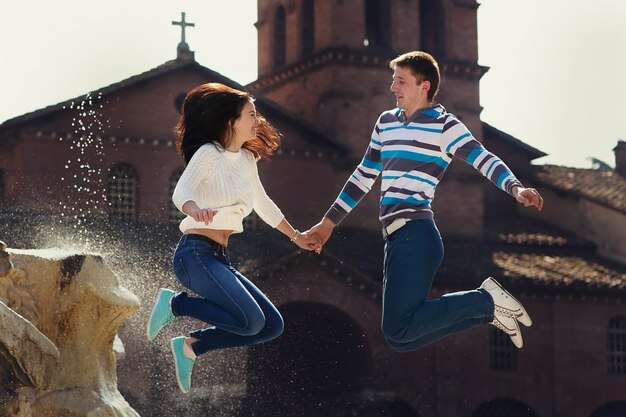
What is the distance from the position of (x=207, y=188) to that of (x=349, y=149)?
1143 inches

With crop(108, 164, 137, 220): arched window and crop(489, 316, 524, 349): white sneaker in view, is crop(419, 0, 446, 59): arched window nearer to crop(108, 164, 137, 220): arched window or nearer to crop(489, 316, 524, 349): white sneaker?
crop(108, 164, 137, 220): arched window

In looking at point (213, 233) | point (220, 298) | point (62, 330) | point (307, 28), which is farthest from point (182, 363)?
point (307, 28)

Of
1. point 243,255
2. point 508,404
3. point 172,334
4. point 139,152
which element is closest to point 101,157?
point 139,152

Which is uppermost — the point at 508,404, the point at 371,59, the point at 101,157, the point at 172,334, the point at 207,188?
the point at 371,59

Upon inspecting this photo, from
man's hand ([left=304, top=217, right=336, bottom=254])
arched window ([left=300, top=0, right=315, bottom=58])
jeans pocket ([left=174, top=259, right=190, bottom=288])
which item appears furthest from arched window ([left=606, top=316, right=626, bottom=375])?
jeans pocket ([left=174, top=259, right=190, bottom=288])

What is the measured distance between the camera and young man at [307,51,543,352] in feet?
24.0

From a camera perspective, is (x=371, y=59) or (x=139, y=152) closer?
(x=139, y=152)

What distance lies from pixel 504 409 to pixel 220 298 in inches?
1091

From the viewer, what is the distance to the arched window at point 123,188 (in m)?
32.7

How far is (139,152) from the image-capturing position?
3297 centimetres

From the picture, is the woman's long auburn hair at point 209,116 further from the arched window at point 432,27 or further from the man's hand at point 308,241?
the arched window at point 432,27

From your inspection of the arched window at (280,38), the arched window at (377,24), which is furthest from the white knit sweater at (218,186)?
the arched window at (280,38)

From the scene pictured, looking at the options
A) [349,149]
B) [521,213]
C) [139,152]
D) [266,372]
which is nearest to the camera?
[266,372]

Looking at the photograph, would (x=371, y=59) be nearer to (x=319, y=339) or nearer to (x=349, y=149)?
(x=349, y=149)
